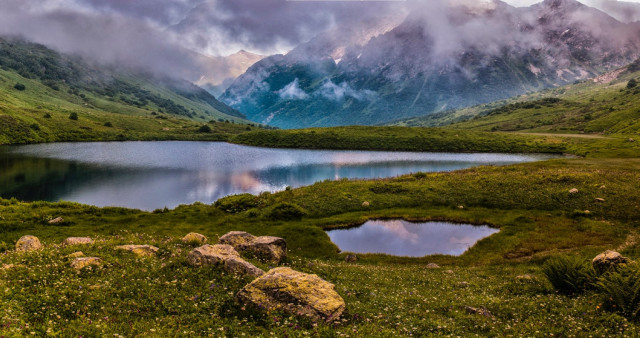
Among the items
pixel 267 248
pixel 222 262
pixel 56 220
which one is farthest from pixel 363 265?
pixel 56 220

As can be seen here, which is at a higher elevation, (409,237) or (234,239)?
(234,239)

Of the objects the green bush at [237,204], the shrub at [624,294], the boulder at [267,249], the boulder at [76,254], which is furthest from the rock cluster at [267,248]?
A: the green bush at [237,204]

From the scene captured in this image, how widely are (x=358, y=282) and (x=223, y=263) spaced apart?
911cm

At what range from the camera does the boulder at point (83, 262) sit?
16953 millimetres

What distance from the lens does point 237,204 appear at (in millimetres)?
56094

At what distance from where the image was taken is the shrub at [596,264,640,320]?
47.2 feet

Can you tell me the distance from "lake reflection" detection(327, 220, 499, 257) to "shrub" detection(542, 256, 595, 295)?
63.9 feet

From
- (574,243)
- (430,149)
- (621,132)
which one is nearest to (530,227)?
(574,243)

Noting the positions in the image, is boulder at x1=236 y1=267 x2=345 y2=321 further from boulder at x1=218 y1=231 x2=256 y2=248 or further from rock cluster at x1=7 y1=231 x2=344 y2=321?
boulder at x1=218 y1=231 x2=256 y2=248

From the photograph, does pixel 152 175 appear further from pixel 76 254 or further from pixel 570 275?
pixel 570 275

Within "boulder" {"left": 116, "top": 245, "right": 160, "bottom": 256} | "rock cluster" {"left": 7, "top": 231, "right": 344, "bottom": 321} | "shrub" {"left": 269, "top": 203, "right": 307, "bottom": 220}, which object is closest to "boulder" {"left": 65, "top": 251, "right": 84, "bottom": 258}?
"rock cluster" {"left": 7, "top": 231, "right": 344, "bottom": 321}

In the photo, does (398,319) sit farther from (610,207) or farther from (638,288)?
(610,207)

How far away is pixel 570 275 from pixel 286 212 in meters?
37.6

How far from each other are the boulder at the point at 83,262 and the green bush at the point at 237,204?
35969mm
